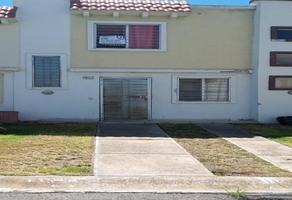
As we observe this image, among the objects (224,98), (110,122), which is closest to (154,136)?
(110,122)

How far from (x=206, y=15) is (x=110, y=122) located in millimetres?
5985

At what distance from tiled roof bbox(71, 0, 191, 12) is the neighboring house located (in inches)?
1.6

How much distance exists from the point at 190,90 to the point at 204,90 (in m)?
0.59

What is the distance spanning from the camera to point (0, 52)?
71.8 feet

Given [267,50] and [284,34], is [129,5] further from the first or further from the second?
[284,34]

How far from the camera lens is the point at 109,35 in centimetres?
2231

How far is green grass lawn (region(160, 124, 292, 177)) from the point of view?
34.3 feet

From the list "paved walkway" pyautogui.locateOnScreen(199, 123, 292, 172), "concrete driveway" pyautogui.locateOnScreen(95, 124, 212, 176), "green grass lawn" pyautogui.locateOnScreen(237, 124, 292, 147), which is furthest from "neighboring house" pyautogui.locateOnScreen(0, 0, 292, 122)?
"concrete driveway" pyautogui.locateOnScreen(95, 124, 212, 176)

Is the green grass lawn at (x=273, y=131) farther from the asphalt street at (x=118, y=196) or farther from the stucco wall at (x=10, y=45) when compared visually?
the stucco wall at (x=10, y=45)

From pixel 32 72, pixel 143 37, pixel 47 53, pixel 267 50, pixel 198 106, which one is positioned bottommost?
pixel 198 106

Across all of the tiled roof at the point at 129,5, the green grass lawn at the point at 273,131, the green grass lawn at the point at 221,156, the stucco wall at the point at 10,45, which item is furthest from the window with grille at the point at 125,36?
the green grass lawn at the point at 221,156

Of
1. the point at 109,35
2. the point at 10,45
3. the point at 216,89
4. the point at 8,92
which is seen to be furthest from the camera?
the point at 216,89

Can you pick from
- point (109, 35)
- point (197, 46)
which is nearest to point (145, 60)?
point (109, 35)

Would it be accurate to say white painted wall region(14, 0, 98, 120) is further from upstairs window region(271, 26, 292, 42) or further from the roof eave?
upstairs window region(271, 26, 292, 42)
